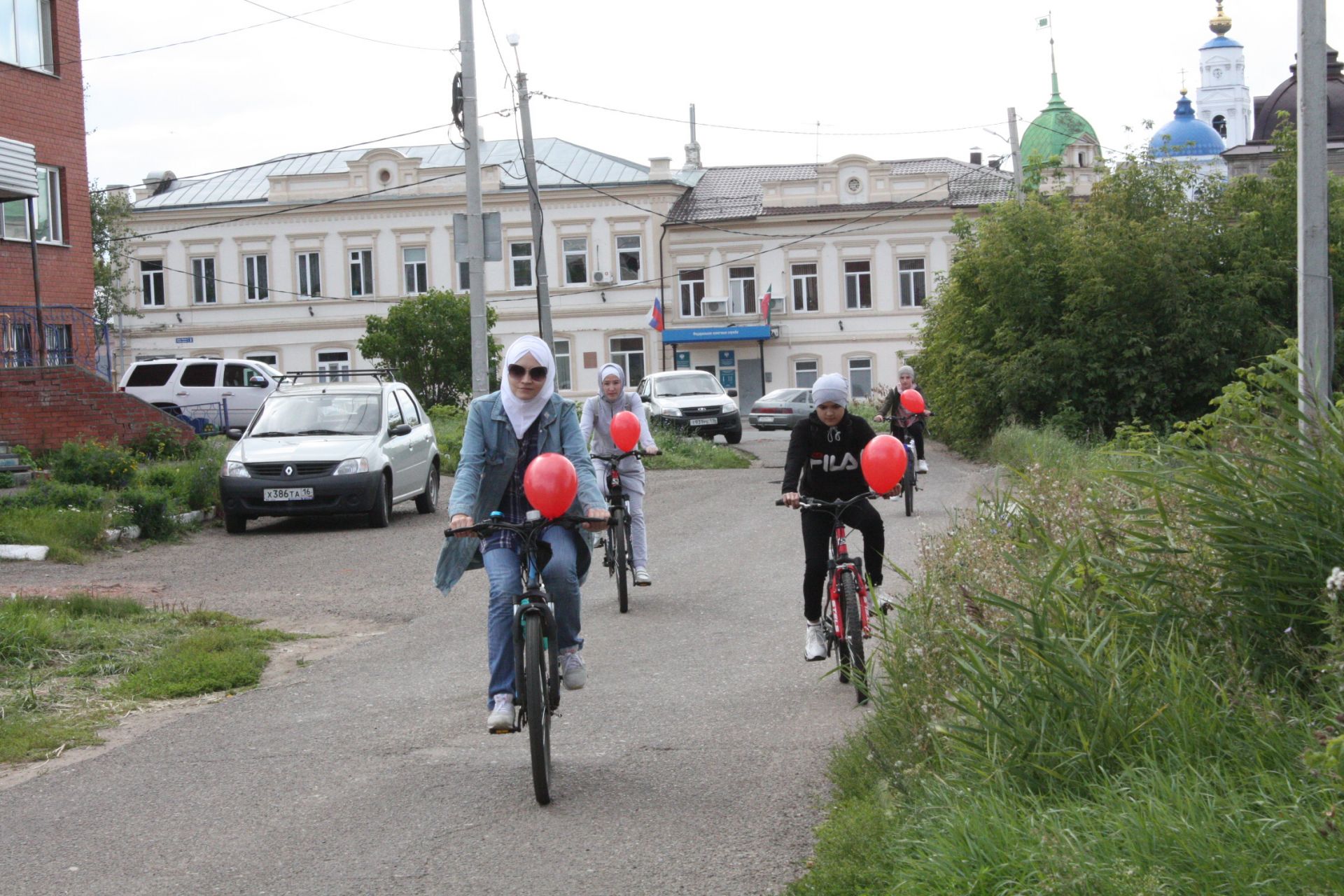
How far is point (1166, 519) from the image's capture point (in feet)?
17.2

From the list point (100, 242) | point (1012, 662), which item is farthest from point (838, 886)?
point (100, 242)

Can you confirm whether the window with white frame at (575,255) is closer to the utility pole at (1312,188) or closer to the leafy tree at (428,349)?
the leafy tree at (428,349)

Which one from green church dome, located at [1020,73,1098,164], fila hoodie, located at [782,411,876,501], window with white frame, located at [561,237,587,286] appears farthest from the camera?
green church dome, located at [1020,73,1098,164]

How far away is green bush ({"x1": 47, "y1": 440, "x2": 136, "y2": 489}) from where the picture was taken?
1764 centimetres

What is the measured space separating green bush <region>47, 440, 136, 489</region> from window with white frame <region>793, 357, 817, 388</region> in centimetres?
4210

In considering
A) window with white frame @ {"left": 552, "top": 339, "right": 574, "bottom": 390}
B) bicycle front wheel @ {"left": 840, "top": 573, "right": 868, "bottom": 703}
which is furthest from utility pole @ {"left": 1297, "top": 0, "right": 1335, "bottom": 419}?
window with white frame @ {"left": 552, "top": 339, "right": 574, "bottom": 390}

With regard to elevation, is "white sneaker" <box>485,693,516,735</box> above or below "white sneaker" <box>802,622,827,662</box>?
above

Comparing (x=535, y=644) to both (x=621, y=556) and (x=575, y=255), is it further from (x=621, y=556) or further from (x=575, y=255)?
(x=575, y=255)

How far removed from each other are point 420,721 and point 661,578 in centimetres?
522

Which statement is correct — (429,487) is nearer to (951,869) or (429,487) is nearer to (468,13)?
(468,13)

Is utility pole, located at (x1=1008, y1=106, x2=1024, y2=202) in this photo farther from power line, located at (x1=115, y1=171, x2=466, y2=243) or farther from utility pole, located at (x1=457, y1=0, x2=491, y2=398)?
power line, located at (x1=115, y1=171, x2=466, y2=243)

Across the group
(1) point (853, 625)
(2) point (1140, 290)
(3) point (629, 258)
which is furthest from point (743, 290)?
(1) point (853, 625)

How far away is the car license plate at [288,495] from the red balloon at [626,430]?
6.20 meters

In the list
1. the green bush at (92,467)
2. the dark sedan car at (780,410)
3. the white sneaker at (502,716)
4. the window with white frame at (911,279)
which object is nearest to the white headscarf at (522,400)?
the white sneaker at (502,716)
